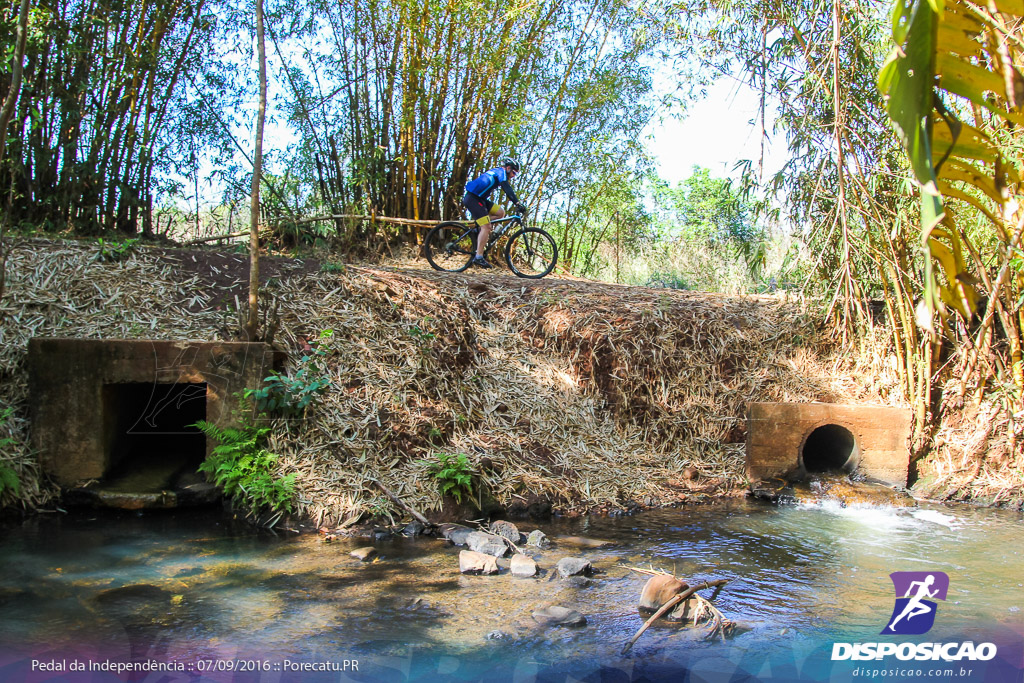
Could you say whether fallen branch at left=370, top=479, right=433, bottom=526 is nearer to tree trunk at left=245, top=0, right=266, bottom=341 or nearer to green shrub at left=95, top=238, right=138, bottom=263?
tree trunk at left=245, top=0, right=266, bottom=341

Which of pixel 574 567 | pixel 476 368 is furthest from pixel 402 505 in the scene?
pixel 476 368

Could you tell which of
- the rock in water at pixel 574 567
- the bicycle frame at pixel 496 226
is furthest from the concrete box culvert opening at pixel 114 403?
the bicycle frame at pixel 496 226

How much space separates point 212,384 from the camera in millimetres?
4430

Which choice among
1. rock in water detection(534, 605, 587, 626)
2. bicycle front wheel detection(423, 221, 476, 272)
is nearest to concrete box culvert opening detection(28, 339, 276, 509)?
rock in water detection(534, 605, 587, 626)

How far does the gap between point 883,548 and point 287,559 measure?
3374 mm

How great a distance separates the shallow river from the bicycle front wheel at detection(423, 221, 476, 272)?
3.57 m

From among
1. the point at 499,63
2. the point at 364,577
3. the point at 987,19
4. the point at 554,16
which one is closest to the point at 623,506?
the point at 364,577

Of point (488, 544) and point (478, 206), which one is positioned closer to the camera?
point (488, 544)

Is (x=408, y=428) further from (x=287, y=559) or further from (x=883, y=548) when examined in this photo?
(x=883, y=548)

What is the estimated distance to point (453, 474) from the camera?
430 cm

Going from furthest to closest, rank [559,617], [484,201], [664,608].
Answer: [484,201] → [559,617] → [664,608]

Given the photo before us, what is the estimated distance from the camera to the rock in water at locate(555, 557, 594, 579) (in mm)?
3434

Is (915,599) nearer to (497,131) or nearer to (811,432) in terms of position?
(811,432)

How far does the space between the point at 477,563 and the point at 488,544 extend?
26 centimetres
